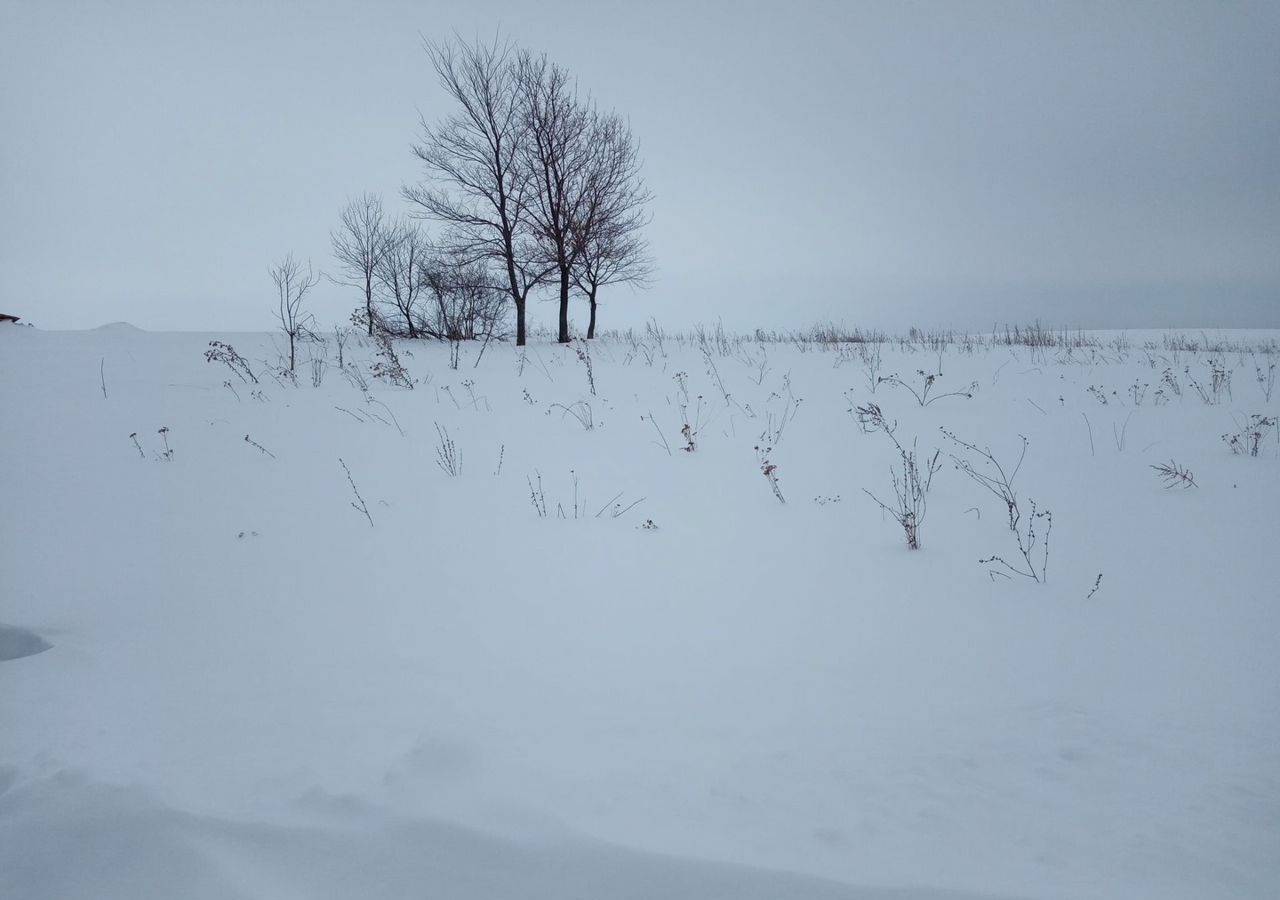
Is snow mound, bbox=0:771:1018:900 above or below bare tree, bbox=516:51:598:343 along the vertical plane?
below

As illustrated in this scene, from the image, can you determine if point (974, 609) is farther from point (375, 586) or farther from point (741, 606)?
point (375, 586)

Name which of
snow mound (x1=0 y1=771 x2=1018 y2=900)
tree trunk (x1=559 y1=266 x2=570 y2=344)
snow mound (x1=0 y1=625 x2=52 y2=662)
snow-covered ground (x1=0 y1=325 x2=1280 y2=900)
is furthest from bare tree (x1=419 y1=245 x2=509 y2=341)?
snow mound (x1=0 y1=771 x2=1018 y2=900)

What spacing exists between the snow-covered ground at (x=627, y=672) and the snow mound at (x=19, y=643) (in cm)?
1

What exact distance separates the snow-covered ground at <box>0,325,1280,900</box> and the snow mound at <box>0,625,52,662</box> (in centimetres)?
1

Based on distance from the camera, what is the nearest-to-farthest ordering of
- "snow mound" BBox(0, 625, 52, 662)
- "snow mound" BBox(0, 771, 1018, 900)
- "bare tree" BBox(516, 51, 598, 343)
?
"snow mound" BBox(0, 771, 1018, 900) < "snow mound" BBox(0, 625, 52, 662) < "bare tree" BBox(516, 51, 598, 343)

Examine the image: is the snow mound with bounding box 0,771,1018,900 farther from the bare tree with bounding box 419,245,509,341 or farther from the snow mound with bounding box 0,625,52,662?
the bare tree with bounding box 419,245,509,341

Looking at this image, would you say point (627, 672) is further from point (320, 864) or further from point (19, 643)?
point (19, 643)

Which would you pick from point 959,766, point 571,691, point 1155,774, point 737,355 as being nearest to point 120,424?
point 571,691

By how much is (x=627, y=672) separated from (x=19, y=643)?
7.91 feet

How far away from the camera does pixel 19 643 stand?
229 cm

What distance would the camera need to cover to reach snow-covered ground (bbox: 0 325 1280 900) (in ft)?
4.39

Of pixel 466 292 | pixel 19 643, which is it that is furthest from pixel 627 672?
pixel 466 292

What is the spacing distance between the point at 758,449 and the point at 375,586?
9.80ft

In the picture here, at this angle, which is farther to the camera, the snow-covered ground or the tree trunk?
the tree trunk
